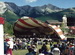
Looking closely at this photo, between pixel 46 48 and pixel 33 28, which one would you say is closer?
pixel 46 48

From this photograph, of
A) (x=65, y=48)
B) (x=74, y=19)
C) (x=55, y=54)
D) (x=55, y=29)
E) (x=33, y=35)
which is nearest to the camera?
(x=55, y=54)

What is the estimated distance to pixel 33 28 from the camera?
5041 centimetres

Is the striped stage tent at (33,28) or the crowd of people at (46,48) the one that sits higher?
the crowd of people at (46,48)

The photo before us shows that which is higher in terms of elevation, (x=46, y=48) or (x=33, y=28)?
(x=46, y=48)

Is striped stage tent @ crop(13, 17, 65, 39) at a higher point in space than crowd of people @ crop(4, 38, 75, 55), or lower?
lower

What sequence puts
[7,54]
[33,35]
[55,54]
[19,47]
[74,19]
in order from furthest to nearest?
[33,35]
[19,47]
[74,19]
[55,54]
[7,54]

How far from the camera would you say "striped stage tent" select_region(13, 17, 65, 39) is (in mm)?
44719

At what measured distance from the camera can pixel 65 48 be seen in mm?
Result: 16234

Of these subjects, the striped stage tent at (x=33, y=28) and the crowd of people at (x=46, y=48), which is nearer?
the crowd of people at (x=46, y=48)

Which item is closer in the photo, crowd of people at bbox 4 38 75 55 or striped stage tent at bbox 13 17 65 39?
crowd of people at bbox 4 38 75 55

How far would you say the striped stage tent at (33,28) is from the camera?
4472cm

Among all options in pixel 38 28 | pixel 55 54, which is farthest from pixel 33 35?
pixel 55 54

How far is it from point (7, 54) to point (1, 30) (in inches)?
143

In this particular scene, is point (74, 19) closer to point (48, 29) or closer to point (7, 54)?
point (7, 54)
